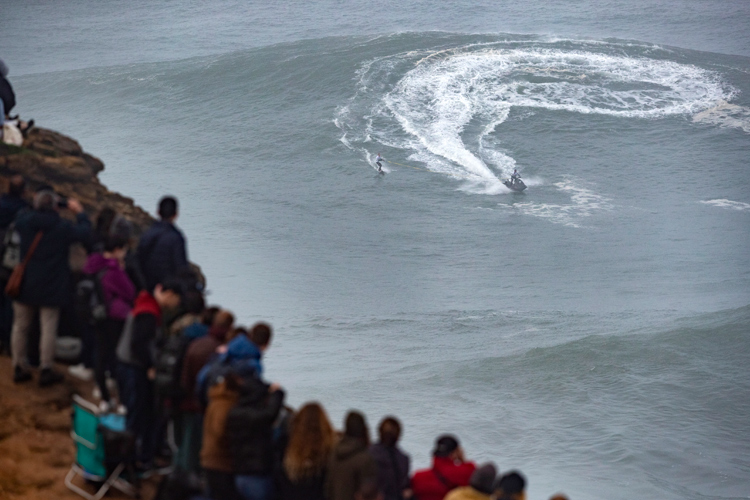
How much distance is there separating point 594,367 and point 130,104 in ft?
181

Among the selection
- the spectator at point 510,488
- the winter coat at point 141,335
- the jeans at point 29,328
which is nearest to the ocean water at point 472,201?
the jeans at point 29,328

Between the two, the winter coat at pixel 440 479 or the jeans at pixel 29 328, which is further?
the jeans at pixel 29 328

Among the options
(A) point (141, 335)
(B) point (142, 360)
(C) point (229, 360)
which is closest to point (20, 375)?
(B) point (142, 360)

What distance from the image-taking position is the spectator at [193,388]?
6473 millimetres

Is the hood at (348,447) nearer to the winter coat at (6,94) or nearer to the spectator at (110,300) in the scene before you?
the spectator at (110,300)

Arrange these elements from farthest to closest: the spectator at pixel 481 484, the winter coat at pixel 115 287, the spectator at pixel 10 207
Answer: the spectator at pixel 10 207
the winter coat at pixel 115 287
the spectator at pixel 481 484

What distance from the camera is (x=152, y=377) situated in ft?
22.1

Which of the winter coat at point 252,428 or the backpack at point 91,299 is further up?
the backpack at point 91,299

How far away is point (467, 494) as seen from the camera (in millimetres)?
5539

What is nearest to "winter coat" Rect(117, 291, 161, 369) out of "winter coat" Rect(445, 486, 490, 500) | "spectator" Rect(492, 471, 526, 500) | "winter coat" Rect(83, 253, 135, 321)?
"winter coat" Rect(83, 253, 135, 321)

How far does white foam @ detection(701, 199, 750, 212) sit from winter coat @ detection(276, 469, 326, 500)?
55424 mm

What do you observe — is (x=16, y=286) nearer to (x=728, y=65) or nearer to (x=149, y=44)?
(x=728, y=65)

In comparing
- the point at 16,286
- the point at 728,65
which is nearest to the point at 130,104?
the point at 728,65

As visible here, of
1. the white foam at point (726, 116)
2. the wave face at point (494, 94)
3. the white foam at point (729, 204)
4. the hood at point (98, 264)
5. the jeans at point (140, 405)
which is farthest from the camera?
the white foam at point (726, 116)
